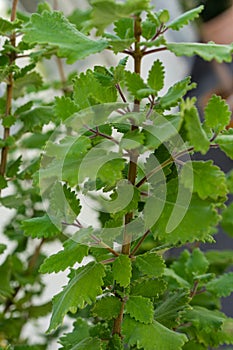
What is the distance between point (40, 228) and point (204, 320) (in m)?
0.20

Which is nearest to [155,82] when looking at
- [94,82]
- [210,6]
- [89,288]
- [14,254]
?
[94,82]

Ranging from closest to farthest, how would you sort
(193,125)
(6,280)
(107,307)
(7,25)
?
1. (193,125)
2. (107,307)
3. (7,25)
4. (6,280)

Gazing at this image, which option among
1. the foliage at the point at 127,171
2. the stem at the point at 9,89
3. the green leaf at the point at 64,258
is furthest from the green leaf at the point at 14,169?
the green leaf at the point at 64,258

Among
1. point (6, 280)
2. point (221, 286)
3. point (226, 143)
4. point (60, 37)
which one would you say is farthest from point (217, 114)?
point (6, 280)

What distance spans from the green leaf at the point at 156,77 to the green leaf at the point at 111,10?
0.05 metres

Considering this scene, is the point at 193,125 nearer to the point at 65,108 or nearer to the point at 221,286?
the point at 65,108

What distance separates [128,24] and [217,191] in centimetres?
16

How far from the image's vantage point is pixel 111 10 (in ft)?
1.29

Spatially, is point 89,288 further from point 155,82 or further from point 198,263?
point 198,263

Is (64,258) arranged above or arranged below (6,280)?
above

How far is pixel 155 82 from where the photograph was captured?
0.45 metres

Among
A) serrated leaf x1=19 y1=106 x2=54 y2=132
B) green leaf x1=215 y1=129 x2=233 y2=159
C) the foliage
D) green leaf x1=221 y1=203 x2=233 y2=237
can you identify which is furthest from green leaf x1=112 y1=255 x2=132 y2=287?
green leaf x1=221 y1=203 x2=233 y2=237

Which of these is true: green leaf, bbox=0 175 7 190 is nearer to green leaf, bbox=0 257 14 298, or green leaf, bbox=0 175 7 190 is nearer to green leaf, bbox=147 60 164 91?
Answer: green leaf, bbox=0 257 14 298

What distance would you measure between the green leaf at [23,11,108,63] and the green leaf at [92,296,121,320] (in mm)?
207
